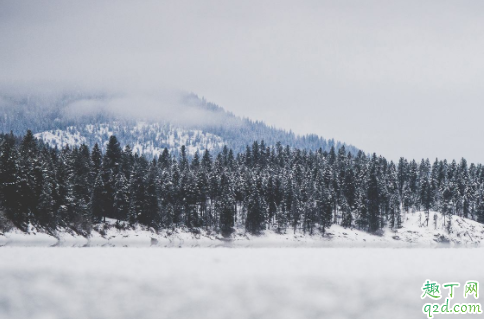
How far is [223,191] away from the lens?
9056 cm

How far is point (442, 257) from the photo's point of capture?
22.1ft

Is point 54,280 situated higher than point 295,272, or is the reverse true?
point 295,272

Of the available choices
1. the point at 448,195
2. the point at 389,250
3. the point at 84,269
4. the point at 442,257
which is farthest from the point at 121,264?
the point at 448,195

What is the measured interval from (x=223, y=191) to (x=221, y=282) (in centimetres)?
8498

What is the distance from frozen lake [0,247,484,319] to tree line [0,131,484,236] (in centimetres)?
4372

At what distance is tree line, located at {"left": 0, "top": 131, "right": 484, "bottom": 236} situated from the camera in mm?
54406

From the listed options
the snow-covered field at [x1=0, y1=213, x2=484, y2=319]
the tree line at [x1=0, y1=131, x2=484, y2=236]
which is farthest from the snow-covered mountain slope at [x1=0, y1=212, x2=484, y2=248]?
the snow-covered field at [x1=0, y1=213, x2=484, y2=319]

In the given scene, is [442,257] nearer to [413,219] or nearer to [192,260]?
[192,260]

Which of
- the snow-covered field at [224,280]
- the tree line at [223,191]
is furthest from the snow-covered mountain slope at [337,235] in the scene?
the snow-covered field at [224,280]

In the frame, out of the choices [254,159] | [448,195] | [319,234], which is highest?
[254,159]

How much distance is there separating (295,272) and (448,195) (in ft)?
449

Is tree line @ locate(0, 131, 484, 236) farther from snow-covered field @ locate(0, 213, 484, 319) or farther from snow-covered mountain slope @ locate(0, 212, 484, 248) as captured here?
A: snow-covered field @ locate(0, 213, 484, 319)

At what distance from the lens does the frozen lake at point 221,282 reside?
578cm

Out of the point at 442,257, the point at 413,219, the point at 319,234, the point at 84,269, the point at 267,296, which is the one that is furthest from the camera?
the point at 413,219
